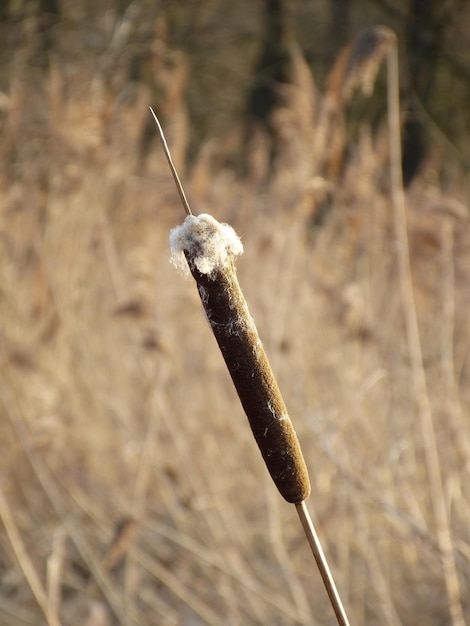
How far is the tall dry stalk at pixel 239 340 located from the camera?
518 mm

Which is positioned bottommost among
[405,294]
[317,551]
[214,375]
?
[317,551]

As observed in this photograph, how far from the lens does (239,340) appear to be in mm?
540

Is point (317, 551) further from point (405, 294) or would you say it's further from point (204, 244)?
point (405, 294)

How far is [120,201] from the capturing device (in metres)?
3.15

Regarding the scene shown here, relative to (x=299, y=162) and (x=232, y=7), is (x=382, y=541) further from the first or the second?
(x=232, y=7)

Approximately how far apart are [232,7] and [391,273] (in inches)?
307

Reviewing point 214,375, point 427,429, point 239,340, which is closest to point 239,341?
point 239,340

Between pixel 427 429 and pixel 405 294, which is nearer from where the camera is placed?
pixel 427 429

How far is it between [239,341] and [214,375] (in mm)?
2265

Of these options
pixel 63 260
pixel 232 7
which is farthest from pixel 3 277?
pixel 232 7

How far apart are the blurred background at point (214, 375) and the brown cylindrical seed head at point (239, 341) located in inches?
32.2

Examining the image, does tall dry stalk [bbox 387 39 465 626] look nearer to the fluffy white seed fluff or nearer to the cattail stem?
the cattail stem

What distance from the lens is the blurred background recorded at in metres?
1.86

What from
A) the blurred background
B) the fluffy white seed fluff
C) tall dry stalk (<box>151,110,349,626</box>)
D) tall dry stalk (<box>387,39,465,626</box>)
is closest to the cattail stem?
tall dry stalk (<box>151,110,349,626</box>)
